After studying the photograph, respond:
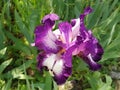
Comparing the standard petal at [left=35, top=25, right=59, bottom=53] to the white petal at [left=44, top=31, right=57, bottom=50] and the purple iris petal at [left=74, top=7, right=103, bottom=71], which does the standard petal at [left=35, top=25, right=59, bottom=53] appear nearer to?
the white petal at [left=44, top=31, right=57, bottom=50]

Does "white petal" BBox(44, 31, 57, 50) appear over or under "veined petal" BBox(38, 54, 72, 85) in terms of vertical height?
over

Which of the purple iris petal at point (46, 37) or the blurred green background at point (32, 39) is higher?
the purple iris petal at point (46, 37)

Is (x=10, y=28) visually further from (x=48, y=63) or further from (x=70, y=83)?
(x=48, y=63)

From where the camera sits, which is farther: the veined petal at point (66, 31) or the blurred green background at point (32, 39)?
the blurred green background at point (32, 39)

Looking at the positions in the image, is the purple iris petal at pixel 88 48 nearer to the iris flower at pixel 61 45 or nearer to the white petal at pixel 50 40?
the iris flower at pixel 61 45

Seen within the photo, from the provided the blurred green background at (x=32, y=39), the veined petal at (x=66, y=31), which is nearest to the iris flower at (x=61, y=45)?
the veined petal at (x=66, y=31)

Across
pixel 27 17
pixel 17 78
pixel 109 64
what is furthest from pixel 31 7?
pixel 109 64

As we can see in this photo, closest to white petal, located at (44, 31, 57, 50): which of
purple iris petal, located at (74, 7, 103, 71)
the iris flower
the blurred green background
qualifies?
the iris flower
